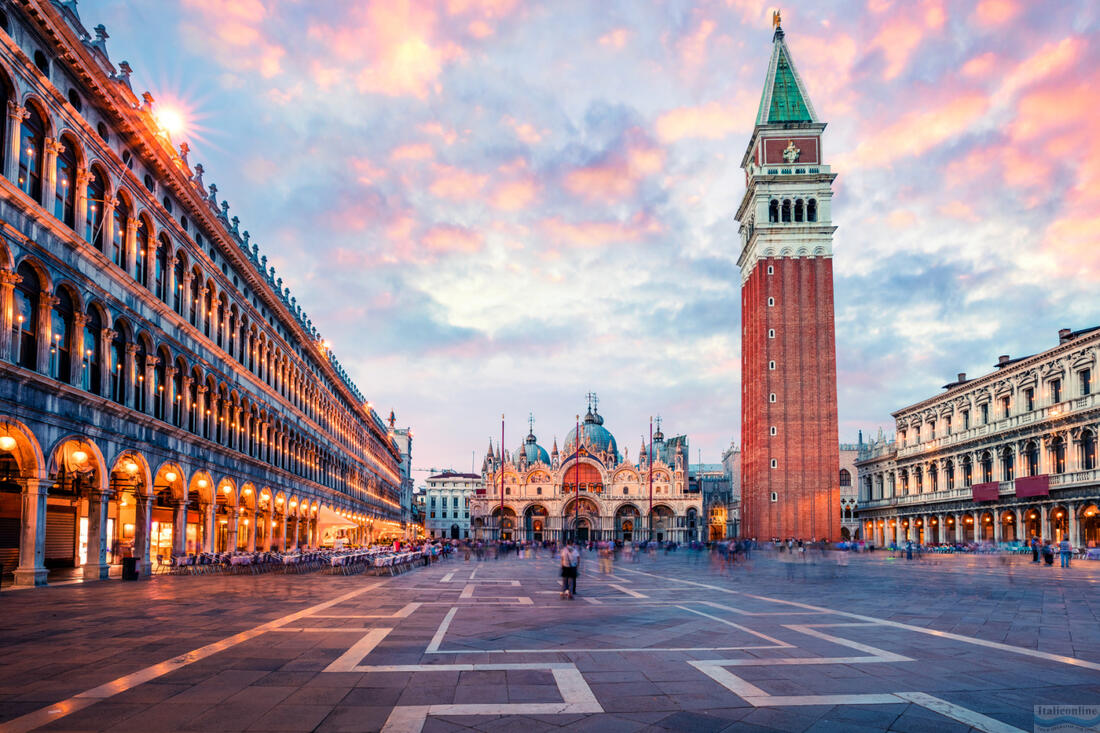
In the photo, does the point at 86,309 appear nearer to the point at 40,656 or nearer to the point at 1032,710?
the point at 40,656

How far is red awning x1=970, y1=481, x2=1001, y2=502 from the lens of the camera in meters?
62.2

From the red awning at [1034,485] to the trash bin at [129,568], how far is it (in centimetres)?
5498

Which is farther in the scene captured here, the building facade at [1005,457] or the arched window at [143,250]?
the building facade at [1005,457]

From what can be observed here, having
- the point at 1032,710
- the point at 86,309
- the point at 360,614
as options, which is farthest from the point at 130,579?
the point at 1032,710

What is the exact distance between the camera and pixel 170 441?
1193 inches

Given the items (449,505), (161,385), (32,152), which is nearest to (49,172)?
(32,152)

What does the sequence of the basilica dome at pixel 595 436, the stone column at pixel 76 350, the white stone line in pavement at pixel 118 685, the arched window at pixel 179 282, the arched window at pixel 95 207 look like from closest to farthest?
1. the white stone line in pavement at pixel 118 685
2. the stone column at pixel 76 350
3. the arched window at pixel 95 207
4. the arched window at pixel 179 282
5. the basilica dome at pixel 595 436

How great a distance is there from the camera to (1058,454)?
56094mm

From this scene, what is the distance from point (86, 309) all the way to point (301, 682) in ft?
61.8

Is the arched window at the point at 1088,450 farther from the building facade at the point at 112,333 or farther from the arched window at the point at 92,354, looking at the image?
the arched window at the point at 92,354

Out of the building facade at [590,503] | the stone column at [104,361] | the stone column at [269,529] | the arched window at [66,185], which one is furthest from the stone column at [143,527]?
the building facade at [590,503]

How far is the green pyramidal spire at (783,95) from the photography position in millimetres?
87812

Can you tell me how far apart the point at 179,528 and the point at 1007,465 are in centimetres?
5827

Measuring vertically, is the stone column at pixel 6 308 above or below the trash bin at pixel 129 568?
above
